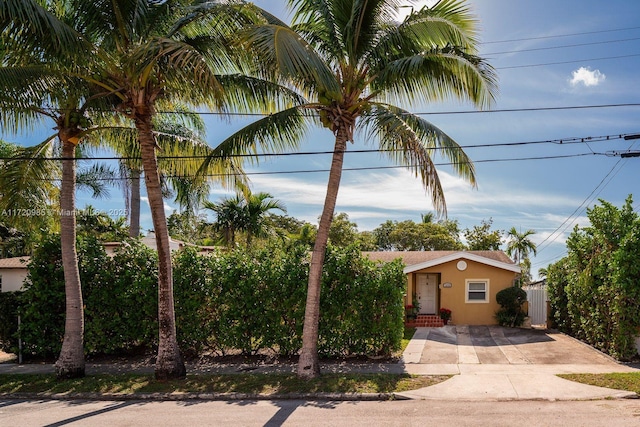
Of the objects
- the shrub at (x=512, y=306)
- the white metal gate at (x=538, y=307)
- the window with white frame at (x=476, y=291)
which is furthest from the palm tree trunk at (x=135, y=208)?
the white metal gate at (x=538, y=307)

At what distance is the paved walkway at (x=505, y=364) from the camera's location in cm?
909

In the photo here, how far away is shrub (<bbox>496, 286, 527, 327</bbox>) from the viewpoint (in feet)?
63.6

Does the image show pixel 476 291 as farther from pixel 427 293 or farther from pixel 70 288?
pixel 70 288

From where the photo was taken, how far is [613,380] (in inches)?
379

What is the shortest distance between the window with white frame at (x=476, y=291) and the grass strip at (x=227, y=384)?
1070 centimetres

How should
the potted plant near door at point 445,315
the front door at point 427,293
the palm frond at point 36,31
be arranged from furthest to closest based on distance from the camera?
the front door at point 427,293 < the potted plant near door at point 445,315 < the palm frond at point 36,31

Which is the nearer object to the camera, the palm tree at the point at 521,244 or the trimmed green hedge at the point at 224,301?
the trimmed green hedge at the point at 224,301

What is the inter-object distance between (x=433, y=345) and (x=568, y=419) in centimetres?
721

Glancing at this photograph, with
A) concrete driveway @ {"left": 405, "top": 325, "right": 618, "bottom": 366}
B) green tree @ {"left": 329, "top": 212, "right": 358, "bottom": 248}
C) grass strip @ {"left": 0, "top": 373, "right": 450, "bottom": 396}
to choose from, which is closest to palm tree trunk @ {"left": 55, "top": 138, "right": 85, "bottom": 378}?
grass strip @ {"left": 0, "top": 373, "right": 450, "bottom": 396}

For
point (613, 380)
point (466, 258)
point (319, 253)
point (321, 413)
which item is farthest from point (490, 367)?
point (466, 258)

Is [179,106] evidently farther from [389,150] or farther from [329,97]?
[389,150]

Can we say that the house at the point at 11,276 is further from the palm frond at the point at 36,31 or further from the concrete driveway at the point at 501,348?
the concrete driveway at the point at 501,348

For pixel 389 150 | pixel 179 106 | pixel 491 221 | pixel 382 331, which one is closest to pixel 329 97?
pixel 389 150

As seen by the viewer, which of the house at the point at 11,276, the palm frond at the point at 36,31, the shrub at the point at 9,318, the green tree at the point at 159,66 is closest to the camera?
the palm frond at the point at 36,31
